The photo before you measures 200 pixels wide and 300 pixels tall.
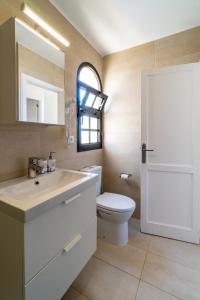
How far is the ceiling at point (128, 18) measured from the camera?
1.55 meters

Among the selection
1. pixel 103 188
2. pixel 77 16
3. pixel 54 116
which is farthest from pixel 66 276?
pixel 77 16

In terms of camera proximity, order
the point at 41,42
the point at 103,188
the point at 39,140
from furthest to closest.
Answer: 1. the point at 103,188
2. the point at 39,140
3. the point at 41,42

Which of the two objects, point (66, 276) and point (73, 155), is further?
point (73, 155)

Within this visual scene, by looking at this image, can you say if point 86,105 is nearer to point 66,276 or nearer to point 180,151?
point 180,151

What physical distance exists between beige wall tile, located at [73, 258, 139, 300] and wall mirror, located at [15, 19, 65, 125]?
53.2 inches

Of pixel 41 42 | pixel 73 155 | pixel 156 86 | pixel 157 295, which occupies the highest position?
pixel 41 42

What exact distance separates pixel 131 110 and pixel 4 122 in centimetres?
163

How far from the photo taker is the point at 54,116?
147 centimetres

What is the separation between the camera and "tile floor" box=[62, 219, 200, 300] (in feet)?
4.00

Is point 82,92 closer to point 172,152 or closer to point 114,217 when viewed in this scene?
point 172,152

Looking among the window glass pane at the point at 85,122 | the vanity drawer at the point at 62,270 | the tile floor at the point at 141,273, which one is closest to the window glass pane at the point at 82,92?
the window glass pane at the point at 85,122

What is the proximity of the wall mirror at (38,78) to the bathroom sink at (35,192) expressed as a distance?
0.46 metres

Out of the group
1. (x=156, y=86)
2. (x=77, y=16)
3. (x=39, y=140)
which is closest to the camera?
(x=39, y=140)

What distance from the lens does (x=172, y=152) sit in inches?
72.5
